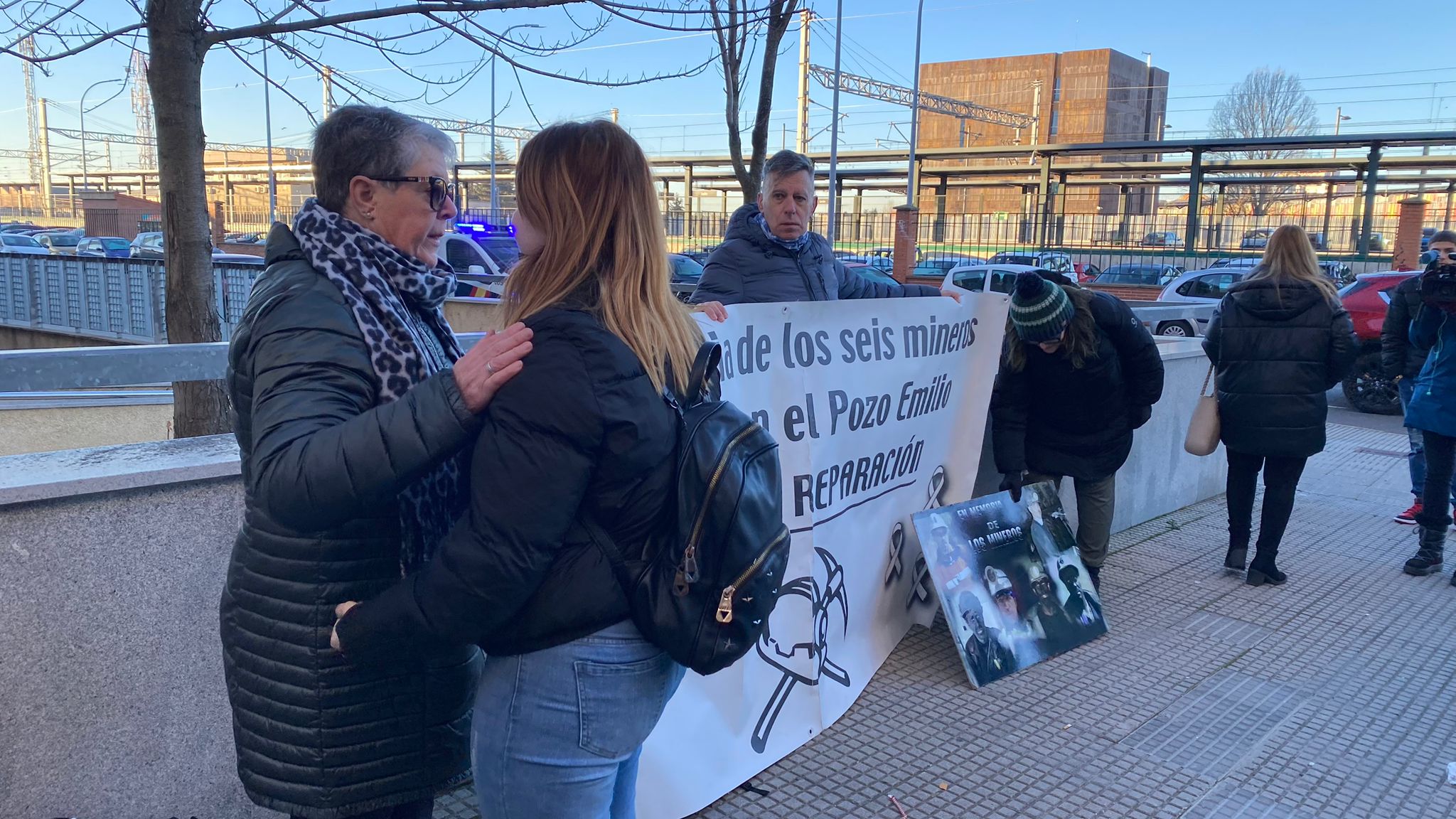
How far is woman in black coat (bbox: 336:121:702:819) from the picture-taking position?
1451 millimetres

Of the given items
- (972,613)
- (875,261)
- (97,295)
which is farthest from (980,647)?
(875,261)

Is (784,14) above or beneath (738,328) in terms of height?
above

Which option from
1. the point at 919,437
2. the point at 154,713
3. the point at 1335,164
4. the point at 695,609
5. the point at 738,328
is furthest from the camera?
the point at 1335,164

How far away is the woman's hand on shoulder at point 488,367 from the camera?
145cm

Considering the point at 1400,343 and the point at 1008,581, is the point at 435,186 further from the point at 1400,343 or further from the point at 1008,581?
the point at 1400,343

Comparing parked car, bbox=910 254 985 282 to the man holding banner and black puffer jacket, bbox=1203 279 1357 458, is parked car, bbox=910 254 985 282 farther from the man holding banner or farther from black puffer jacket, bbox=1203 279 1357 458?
the man holding banner

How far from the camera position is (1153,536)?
621 centimetres

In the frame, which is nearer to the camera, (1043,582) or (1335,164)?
(1043,582)

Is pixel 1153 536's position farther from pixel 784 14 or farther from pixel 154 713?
pixel 154 713

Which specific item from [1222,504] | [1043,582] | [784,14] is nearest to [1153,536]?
[1222,504]

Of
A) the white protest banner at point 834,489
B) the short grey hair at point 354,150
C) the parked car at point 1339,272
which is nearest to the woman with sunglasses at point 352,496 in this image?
the short grey hair at point 354,150

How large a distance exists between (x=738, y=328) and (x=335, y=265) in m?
1.70

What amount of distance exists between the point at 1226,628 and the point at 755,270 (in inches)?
111

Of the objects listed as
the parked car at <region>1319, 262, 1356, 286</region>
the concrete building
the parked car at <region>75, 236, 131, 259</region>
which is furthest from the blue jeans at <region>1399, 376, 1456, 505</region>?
the concrete building
